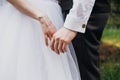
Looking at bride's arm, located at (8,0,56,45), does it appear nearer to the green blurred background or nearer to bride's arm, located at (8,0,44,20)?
bride's arm, located at (8,0,44,20)

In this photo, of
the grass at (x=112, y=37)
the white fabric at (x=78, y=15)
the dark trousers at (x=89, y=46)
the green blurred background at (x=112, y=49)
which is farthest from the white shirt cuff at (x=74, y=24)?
the grass at (x=112, y=37)

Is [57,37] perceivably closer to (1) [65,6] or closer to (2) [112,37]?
(1) [65,6]

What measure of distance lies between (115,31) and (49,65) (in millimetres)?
3551

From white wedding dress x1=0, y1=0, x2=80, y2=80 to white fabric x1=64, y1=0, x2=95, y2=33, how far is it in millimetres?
152

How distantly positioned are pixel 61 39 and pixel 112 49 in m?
3.16

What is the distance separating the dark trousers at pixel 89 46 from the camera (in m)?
2.15

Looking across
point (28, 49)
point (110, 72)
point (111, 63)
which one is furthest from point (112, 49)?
point (28, 49)

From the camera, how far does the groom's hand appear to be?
1.98 metres

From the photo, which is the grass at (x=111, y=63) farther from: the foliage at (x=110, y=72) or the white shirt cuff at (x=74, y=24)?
the white shirt cuff at (x=74, y=24)

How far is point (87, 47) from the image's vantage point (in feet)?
7.13

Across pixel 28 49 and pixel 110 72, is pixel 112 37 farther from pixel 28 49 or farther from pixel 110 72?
pixel 28 49

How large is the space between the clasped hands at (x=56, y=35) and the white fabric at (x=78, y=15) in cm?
3

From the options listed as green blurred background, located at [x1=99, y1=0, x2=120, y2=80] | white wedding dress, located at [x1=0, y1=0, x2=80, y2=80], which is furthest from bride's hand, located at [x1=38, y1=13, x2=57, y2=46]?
green blurred background, located at [x1=99, y1=0, x2=120, y2=80]

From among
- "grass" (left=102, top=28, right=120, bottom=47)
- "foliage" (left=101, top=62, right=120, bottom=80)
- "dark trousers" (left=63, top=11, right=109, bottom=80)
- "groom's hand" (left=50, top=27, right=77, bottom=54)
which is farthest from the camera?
"grass" (left=102, top=28, right=120, bottom=47)
